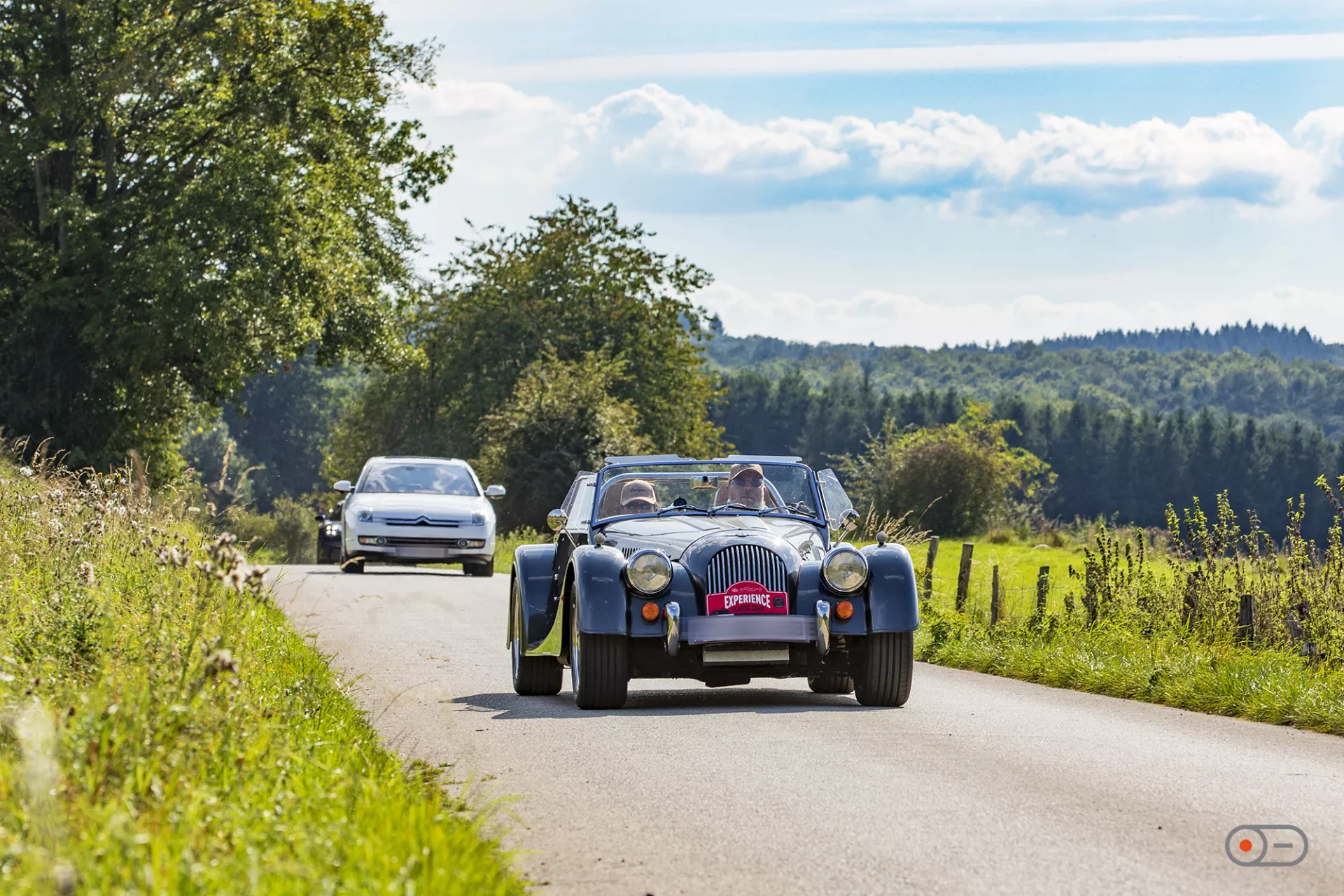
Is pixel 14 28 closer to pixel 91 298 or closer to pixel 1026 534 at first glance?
pixel 91 298

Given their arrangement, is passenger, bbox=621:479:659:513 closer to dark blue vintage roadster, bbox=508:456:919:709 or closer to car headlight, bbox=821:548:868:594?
dark blue vintage roadster, bbox=508:456:919:709

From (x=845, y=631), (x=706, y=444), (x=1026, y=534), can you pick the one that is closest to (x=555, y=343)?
(x=706, y=444)

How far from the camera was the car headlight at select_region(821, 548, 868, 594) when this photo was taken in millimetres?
10070

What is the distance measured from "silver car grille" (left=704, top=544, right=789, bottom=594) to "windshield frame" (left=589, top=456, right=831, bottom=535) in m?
1.05

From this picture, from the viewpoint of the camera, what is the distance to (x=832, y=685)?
37.9ft

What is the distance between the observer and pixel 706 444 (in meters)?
61.4

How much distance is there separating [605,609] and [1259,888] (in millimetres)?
5090

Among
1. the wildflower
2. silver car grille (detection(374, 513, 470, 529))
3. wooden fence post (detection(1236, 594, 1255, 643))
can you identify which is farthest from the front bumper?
the wildflower

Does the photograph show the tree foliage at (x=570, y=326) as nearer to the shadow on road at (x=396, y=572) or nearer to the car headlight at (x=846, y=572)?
the shadow on road at (x=396, y=572)

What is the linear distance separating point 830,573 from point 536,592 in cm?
213

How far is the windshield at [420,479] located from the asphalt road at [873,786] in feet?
44.0

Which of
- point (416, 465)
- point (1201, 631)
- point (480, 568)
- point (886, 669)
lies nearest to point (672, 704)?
point (886, 669)

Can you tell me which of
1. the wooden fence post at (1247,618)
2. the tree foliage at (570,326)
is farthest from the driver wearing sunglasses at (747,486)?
the tree foliage at (570,326)

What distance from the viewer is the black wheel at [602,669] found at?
390 inches
